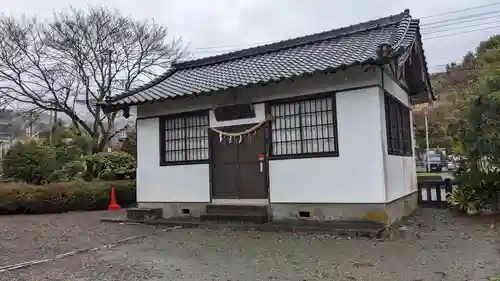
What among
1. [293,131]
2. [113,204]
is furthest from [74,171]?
[293,131]

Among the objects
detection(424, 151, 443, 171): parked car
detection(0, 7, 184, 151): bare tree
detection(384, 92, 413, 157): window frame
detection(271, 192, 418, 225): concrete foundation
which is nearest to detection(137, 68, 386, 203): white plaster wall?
detection(271, 192, 418, 225): concrete foundation

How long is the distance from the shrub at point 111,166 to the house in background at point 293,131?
432cm

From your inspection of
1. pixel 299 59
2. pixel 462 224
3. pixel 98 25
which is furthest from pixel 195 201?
pixel 98 25

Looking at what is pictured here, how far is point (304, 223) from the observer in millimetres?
8250

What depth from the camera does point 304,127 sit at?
8.70 m

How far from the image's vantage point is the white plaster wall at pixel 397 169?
8195mm

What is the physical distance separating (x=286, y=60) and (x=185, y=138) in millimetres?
3204

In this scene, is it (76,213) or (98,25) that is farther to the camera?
(98,25)

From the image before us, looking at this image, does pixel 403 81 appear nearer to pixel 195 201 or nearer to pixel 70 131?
pixel 195 201

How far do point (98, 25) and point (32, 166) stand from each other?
935cm

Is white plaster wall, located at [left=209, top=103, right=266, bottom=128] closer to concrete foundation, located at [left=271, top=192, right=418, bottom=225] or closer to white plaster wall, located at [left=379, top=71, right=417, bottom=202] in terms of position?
concrete foundation, located at [left=271, top=192, right=418, bottom=225]

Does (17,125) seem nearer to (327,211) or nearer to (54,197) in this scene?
(54,197)

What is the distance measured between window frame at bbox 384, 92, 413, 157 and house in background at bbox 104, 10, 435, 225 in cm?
3

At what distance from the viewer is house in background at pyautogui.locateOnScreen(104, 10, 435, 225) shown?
8.02m
